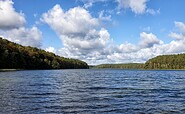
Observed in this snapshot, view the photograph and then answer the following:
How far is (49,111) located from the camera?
26.7 m

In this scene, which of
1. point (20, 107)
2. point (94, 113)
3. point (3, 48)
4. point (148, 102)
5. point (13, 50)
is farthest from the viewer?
point (13, 50)

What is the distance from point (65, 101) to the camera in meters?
33.0

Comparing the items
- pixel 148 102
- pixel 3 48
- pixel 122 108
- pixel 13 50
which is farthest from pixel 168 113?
pixel 13 50

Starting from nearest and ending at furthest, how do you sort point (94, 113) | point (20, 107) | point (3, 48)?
point (94, 113), point (20, 107), point (3, 48)

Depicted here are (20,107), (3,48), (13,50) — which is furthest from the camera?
(13,50)

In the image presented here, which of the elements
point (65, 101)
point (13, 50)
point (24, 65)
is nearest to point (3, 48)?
→ point (13, 50)

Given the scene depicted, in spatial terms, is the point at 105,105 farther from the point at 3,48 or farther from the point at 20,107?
the point at 3,48

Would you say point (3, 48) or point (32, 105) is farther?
point (3, 48)

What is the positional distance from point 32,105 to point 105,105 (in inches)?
287

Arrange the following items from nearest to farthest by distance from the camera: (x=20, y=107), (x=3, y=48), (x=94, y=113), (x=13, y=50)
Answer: (x=94, y=113) < (x=20, y=107) < (x=3, y=48) < (x=13, y=50)

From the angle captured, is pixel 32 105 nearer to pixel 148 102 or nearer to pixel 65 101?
pixel 65 101

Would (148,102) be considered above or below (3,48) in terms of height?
below

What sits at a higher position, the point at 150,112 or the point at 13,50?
the point at 13,50

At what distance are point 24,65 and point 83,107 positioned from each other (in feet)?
563
